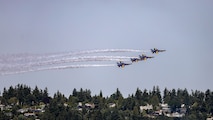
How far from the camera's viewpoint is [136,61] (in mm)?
199750

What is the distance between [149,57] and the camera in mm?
199000

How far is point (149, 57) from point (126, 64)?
292 inches

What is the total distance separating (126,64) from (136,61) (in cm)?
524

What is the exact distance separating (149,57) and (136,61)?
3.67 meters

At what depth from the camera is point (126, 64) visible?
7692 inches
